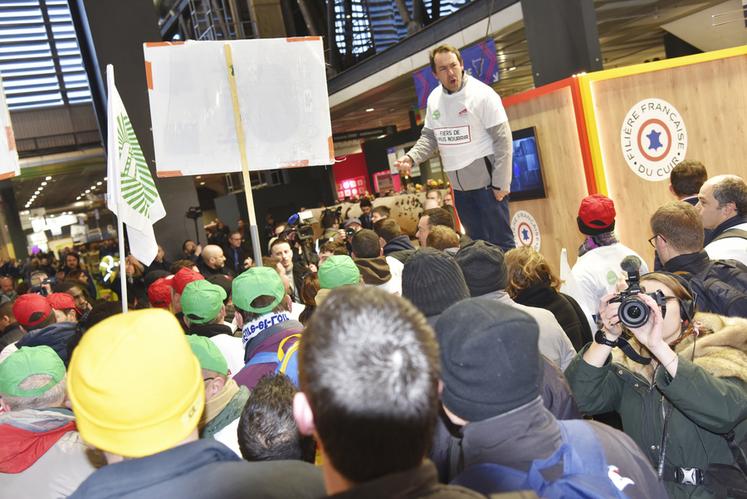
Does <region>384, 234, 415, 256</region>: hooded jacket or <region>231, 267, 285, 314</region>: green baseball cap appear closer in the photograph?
<region>231, 267, 285, 314</region>: green baseball cap

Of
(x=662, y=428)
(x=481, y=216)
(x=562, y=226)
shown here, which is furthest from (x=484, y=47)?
(x=662, y=428)

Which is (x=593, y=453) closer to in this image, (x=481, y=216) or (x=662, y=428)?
(x=662, y=428)

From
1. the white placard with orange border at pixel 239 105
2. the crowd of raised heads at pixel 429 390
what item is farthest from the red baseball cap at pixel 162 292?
the crowd of raised heads at pixel 429 390

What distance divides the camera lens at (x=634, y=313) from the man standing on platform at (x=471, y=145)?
8.42 ft

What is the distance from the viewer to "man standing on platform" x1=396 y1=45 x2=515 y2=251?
4.30 metres

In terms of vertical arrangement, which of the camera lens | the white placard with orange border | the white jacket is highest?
the white placard with orange border

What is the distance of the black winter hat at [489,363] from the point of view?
4.33 feet

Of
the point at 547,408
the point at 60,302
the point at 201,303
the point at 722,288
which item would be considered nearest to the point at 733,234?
the point at 722,288

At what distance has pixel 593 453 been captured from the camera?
1.37 metres

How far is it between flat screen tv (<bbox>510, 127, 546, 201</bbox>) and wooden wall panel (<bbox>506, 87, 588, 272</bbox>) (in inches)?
1.8

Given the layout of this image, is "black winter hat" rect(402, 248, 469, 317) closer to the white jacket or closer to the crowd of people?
the crowd of people

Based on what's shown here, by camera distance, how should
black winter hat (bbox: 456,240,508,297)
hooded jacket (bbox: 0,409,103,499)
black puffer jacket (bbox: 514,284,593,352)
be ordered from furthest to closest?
black puffer jacket (bbox: 514,284,593,352) → black winter hat (bbox: 456,240,508,297) → hooded jacket (bbox: 0,409,103,499)

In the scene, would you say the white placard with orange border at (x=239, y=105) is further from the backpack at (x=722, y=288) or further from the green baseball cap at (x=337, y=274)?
the backpack at (x=722, y=288)

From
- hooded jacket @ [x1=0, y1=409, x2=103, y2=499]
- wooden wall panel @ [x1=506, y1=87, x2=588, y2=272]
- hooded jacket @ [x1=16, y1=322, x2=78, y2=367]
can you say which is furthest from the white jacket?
hooded jacket @ [x1=16, y1=322, x2=78, y2=367]
